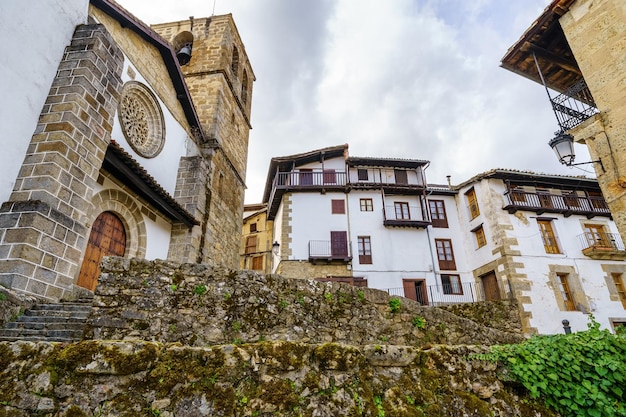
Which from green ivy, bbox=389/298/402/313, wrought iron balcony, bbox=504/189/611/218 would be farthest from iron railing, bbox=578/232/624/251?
green ivy, bbox=389/298/402/313

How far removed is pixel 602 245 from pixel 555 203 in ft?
10.3

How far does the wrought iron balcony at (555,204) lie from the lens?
18.1 m

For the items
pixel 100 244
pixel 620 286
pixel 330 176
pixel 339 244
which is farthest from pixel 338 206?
pixel 620 286

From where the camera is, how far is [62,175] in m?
5.83

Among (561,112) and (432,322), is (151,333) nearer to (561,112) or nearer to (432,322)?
(432,322)

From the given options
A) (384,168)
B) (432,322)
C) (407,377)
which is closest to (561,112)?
(432,322)

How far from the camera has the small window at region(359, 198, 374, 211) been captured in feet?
64.4

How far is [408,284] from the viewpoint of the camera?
701 inches

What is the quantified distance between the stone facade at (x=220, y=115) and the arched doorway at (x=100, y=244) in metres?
2.36

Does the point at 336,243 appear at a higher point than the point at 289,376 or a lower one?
higher

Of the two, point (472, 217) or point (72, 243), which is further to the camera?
point (472, 217)

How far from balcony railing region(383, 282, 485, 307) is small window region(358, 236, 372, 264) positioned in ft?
6.78

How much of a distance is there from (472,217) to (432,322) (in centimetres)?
1413

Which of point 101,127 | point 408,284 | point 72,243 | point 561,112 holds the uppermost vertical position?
point 561,112
